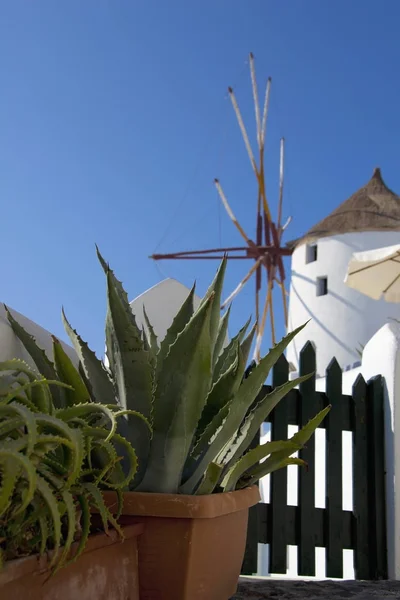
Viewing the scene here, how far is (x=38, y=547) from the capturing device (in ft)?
3.93

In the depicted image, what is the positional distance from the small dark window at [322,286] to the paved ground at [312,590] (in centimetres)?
1263

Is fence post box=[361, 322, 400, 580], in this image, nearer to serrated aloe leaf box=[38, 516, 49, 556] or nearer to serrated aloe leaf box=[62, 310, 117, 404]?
serrated aloe leaf box=[62, 310, 117, 404]

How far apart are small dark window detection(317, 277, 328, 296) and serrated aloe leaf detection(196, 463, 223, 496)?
13.9m

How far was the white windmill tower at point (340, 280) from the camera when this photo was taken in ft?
45.9

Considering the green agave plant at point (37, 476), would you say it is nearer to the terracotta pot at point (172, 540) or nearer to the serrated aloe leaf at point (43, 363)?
the terracotta pot at point (172, 540)

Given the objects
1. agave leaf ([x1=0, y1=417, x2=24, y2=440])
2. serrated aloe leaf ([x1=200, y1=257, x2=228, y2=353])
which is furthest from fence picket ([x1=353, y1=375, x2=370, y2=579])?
agave leaf ([x1=0, y1=417, x2=24, y2=440])

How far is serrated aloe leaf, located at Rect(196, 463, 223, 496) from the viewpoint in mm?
1692

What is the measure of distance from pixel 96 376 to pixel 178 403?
0.33 meters

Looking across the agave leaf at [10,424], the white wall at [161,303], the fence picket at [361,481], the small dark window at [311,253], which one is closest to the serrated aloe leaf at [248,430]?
the agave leaf at [10,424]

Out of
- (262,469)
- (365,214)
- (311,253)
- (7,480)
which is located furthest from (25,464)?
(311,253)

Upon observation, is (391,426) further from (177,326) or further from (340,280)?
(340,280)

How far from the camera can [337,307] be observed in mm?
14609

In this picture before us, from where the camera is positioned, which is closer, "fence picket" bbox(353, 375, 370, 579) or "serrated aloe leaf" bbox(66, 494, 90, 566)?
"serrated aloe leaf" bbox(66, 494, 90, 566)

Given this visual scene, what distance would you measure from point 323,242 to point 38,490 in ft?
48.3
